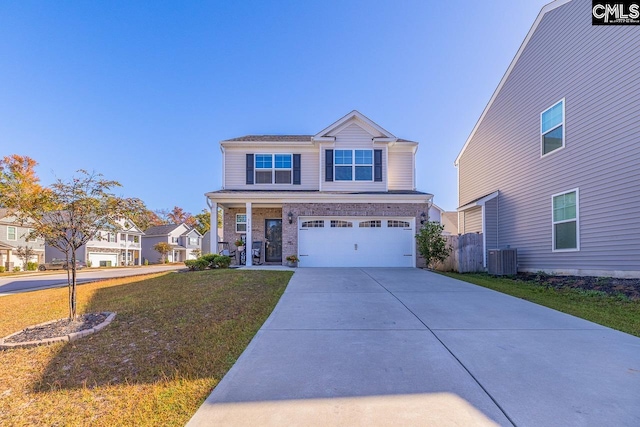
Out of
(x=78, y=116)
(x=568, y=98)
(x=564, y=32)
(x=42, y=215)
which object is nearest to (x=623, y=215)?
(x=568, y=98)

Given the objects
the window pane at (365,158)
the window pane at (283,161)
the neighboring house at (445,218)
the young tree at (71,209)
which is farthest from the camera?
the neighboring house at (445,218)

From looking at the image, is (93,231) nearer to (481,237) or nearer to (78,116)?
(481,237)

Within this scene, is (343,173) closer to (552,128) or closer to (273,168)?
(273,168)

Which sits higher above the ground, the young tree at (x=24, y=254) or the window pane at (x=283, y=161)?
the window pane at (x=283, y=161)

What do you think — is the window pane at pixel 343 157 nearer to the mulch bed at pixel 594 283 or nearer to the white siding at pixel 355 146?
the white siding at pixel 355 146

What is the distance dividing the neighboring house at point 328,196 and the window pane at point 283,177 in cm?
4

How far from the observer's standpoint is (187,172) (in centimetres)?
3438

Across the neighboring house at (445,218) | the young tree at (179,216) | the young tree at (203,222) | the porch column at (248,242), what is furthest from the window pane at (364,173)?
the young tree at (179,216)

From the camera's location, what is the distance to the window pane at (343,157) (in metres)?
14.0

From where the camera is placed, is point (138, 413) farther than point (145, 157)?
No

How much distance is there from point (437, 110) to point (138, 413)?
16.9 m

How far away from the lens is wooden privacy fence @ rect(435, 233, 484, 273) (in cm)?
1202

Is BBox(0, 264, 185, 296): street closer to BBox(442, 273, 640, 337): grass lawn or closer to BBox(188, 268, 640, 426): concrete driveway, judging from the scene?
BBox(188, 268, 640, 426): concrete driveway

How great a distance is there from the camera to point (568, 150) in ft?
31.6
